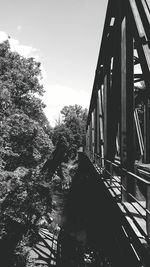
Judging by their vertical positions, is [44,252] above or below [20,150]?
below

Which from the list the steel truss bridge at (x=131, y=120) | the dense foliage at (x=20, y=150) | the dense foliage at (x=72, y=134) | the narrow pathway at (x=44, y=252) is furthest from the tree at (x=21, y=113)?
the dense foliage at (x=72, y=134)

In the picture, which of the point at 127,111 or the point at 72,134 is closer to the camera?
the point at 127,111

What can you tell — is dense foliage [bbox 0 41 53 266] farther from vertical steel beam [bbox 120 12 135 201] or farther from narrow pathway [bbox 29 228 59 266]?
vertical steel beam [bbox 120 12 135 201]

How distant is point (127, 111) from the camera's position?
429 centimetres

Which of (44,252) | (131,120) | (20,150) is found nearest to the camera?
(131,120)

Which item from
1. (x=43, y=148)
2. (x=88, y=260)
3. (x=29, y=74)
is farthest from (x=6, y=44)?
(x=88, y=260)

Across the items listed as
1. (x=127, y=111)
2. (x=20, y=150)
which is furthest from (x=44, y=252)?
(x=127, y=111)

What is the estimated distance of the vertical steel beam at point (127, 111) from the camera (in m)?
4.16

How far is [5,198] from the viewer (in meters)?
13.4

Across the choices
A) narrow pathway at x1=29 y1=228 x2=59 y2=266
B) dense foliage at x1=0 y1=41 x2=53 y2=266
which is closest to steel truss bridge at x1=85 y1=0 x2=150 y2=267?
dense foliage at x1=0 y1=41 x2=53 y2=266

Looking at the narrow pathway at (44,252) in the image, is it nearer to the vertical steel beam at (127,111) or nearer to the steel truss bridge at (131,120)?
the steel truss bridge at (131,120)

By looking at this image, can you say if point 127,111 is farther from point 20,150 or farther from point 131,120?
point 20,150

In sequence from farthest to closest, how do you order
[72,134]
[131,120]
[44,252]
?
1. [72,134]
2. [44,252]
3. [131,120]

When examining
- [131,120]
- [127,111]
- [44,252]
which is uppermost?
[127,111]
